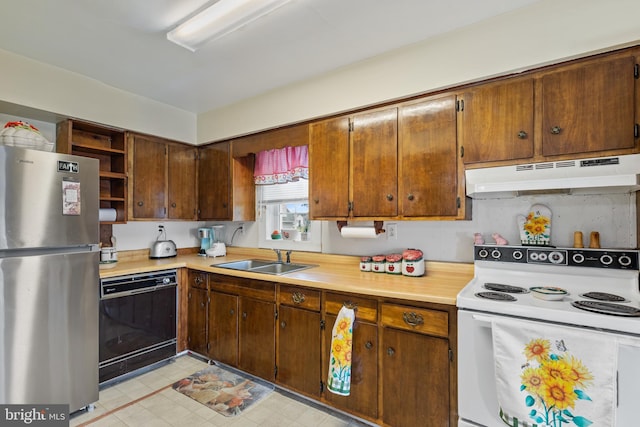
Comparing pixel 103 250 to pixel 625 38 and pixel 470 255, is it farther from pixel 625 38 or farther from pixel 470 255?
pixel 625 38

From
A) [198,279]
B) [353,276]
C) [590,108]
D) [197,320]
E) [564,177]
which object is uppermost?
[590,108]

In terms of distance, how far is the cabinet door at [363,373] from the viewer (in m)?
1.89

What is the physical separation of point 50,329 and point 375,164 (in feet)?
7.80

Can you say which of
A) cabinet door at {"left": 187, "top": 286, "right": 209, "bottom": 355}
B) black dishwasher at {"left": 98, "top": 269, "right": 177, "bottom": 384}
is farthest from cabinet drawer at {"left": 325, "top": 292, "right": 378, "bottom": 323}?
black dishwasher at {"left": 98, "top": 269, "right": 177, "bottom": 384}

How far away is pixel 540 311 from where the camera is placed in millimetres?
1391

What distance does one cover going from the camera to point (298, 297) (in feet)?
7.23

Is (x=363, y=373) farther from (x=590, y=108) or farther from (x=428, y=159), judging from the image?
(x=590, y=108)

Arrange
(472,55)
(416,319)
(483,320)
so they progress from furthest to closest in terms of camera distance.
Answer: (472,55)
(416,319)
(483,320)

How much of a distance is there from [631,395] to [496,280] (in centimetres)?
77

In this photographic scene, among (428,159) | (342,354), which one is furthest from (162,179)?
(428,159)

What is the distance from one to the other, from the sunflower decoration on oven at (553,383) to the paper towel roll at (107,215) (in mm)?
3189

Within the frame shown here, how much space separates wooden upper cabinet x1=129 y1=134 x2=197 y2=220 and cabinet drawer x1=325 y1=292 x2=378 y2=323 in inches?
83.2

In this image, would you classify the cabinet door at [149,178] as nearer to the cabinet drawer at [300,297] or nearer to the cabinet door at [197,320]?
the cabinet door at [197,320]

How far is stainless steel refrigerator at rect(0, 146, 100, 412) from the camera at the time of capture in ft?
5.90
